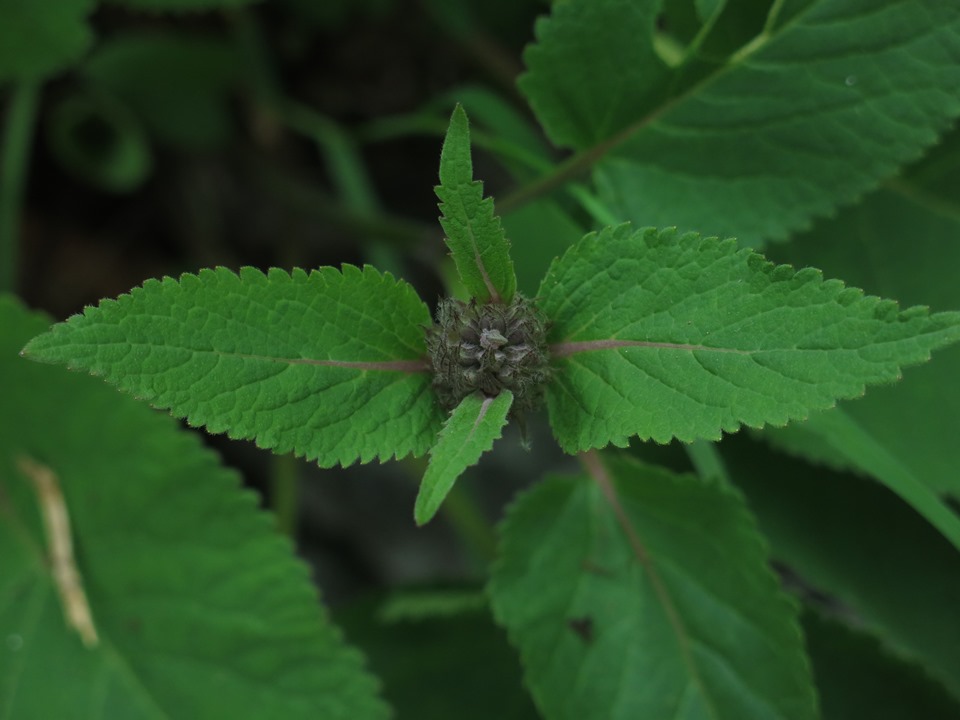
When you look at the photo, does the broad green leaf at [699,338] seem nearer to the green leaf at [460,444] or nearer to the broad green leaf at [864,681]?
the green leaf at [460,444]

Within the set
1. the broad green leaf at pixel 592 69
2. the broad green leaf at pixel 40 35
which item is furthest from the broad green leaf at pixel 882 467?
the broad green leaf at pixel 40 35

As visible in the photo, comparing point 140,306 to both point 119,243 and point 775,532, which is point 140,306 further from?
point 119,243

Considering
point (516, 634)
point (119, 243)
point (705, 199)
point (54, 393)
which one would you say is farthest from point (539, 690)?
point (119, 243)

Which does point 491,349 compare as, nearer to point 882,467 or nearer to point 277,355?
point 277,355

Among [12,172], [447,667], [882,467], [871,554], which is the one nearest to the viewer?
[882,467]

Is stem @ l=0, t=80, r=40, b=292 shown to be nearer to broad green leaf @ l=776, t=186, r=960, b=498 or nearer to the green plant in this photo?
the green plant

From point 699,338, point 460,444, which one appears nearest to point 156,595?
point 460,444

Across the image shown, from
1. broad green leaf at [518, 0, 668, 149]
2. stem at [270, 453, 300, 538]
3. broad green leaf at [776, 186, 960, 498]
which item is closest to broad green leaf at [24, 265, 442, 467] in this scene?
broad green leaf at [518, 0, 668, 149]
